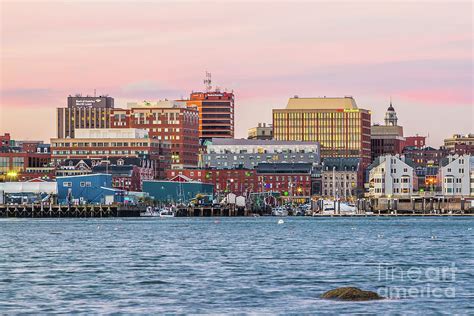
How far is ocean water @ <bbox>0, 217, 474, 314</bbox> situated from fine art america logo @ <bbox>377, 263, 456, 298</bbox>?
6 centimetres

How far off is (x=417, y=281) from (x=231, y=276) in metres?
11.7

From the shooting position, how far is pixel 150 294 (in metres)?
72.2

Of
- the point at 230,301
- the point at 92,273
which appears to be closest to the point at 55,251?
the point at 92,273

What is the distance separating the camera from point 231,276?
8300 centimetres

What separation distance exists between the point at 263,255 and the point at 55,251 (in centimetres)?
1920

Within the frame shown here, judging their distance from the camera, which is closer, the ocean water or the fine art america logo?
the ocean water

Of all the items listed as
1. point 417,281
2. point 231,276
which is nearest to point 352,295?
point 417,281

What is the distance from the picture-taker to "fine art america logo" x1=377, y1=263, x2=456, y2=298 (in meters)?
70.4

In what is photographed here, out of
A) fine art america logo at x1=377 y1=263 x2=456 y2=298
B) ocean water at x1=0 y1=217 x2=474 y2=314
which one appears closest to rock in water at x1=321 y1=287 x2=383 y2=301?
ocean water at x1=0 y1=217 x2=474 y2=314

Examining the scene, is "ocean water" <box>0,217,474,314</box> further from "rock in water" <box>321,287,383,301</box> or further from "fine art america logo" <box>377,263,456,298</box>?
"rock in water" <box>321,287,383,301</box>

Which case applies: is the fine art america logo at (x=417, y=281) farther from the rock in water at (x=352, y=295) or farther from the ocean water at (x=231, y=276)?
the rock in water at (x=352, y=295)

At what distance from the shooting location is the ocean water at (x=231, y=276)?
66125 mm

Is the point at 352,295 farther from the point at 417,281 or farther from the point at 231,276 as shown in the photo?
the point at 231,276

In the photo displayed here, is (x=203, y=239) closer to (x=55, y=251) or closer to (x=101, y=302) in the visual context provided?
(x=55, y=251)
